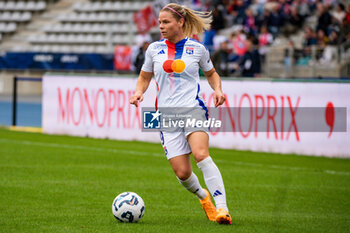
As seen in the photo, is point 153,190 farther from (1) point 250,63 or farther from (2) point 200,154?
(1) point 250,63

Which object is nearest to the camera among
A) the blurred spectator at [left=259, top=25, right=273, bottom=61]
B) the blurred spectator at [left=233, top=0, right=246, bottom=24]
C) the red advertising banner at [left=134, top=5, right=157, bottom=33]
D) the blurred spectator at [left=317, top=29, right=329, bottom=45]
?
the blurred spectator at [left=317, top=29, right=329, bottom=45]

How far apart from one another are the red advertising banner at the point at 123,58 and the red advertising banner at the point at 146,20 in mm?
1815

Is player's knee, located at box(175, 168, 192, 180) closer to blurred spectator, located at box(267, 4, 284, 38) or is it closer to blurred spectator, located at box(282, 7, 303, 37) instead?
blurred spectator, located at box(267, 4, 284, 38)

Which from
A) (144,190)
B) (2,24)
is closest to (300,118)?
(144,190)

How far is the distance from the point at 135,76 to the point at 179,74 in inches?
389

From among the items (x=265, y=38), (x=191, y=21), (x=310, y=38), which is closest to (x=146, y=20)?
(x=265, y=38)

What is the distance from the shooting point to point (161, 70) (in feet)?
21.6

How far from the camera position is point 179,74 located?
654 cm

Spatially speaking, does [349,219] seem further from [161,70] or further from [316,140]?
[316,140]

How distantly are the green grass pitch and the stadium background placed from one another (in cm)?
2

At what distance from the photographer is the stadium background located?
738 cm

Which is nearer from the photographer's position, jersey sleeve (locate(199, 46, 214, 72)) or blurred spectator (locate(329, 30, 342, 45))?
jersey sleeve (locate(199, 46, 214, 72))

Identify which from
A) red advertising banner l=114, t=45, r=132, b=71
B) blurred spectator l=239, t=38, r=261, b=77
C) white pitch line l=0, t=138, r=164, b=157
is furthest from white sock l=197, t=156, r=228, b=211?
red advertising banner l=114, t=45, r=132, b=71

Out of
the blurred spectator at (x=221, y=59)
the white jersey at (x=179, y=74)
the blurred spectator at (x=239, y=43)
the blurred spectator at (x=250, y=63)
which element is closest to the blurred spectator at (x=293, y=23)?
the blurred spectator at (x=239, y=43)
